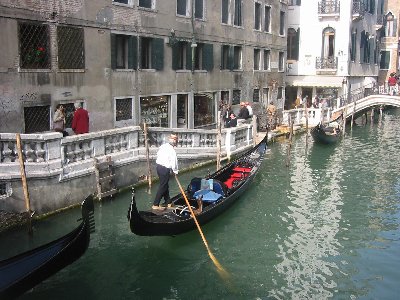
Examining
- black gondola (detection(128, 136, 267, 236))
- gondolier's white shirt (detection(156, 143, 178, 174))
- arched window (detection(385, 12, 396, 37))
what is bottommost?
black gondola (detection(128, 136, 267, 236))

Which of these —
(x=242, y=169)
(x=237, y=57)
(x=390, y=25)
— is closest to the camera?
(x=242, y=169)

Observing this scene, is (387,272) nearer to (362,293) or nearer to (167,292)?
(362,293)

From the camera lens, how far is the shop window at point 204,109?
17.2 metres

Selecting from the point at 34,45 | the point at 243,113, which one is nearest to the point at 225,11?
the point at 243,113

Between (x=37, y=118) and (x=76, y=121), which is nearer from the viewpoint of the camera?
(x=76, y=121)

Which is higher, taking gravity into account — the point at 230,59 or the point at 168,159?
the point at 230,59

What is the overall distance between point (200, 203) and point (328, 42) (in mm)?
21157

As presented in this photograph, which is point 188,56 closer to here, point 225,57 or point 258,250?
point 225,57

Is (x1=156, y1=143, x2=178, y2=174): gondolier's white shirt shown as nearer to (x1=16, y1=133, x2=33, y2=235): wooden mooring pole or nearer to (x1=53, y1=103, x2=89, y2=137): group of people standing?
(x1=16, y1=133, x2=33, y2=235): wooden mooring pole

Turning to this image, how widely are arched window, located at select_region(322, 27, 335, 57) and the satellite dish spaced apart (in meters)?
17.4

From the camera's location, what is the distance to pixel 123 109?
44.1ft

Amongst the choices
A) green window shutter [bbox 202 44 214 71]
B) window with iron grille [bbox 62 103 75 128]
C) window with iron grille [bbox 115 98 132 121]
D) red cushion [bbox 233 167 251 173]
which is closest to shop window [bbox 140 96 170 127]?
window with iron grille [bbox 115 98 132 121]

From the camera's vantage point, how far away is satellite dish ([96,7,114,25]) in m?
12.1

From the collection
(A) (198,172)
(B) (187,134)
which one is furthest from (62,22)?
(A) (198,172)
